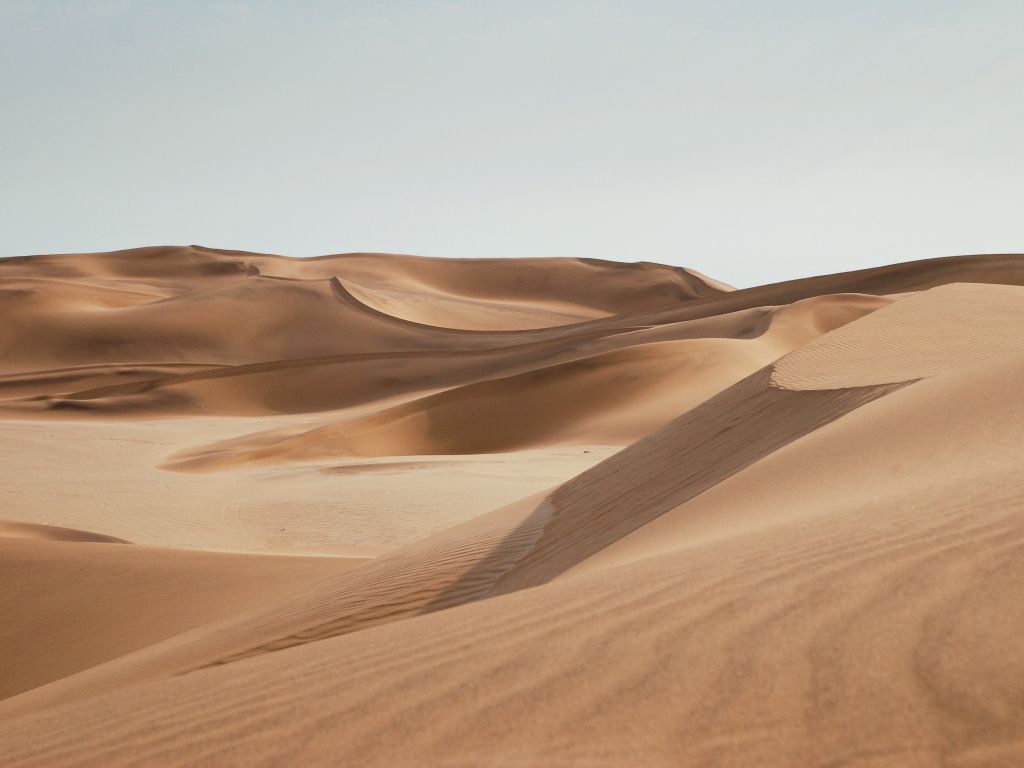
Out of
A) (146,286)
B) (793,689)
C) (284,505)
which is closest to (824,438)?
(793,689)

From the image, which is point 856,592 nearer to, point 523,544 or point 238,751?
point 238,751

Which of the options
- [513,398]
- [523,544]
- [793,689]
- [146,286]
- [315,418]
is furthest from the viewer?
[146,286]

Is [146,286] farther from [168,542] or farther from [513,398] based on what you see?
[168,542]

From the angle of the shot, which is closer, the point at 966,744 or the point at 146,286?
the point at 966,744

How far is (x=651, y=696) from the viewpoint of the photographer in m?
1.69

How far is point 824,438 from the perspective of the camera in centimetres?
465

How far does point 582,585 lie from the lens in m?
2.62

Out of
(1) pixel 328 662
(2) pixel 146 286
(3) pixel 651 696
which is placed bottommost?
(1) pixel 328 662

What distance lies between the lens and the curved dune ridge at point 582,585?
161cm

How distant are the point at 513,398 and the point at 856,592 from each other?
18909 millimetres

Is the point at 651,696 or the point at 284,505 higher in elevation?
the point at 651,696

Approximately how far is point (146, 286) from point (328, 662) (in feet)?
195

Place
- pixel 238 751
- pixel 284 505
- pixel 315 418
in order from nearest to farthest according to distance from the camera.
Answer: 1. pixel 238 751
2. pixel 284 505
3. pixel 315 418

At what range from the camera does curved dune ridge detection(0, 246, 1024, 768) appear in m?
1.61
